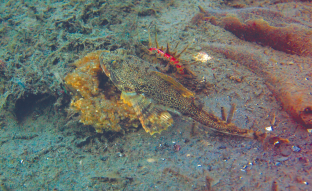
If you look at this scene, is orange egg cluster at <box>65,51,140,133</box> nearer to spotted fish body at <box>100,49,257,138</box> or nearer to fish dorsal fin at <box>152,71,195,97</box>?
spotted fish body at <box>100,49,257,138</box>

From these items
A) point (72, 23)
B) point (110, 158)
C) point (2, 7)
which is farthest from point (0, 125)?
point (2, 7)

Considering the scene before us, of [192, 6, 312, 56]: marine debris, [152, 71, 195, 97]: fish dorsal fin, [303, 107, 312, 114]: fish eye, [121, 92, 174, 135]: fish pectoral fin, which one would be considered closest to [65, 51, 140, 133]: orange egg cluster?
[121, 92, 174, 135]: fish pectoral fin

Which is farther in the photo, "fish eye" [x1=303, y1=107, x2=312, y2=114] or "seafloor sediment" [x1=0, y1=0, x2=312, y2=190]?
"fish eye" [x1=303, y1=107, x2=312, y2=114]

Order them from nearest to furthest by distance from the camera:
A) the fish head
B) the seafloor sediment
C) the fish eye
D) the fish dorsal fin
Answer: the seafloor sediment < the fish eye < the fish dorsal fin < the fish head

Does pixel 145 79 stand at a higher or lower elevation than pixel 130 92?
higher

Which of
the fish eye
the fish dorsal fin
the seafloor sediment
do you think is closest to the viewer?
the seafloor sediment

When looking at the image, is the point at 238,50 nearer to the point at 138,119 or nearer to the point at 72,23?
the point at 138,119
